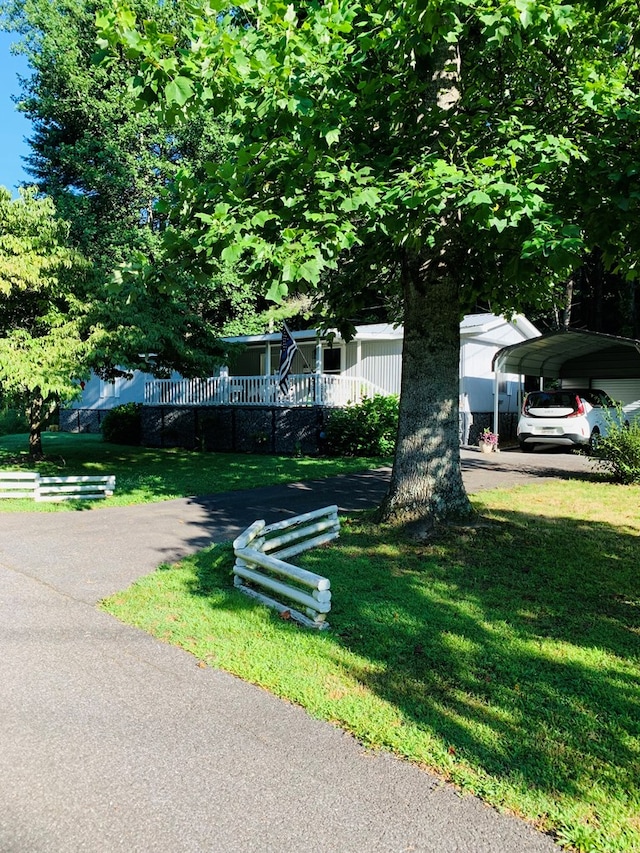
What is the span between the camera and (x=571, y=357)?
22406 mm

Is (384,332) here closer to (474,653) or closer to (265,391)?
(265,391)

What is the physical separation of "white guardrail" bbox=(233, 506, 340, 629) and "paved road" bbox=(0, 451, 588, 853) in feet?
3.03

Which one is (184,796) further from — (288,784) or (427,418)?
(427,418)

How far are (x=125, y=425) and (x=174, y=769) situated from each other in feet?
70.5

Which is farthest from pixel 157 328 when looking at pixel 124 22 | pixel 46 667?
pixel 46 667

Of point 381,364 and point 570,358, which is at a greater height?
point 570,358

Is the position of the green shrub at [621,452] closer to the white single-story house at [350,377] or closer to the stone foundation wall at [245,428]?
the white single-story house at [350,377]

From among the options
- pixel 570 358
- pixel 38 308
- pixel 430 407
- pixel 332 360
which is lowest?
pixel 430 407

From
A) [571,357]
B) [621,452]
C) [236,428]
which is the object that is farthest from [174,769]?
[571,357]

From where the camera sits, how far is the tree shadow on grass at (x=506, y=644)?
2.94m

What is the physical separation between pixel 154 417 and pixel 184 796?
2050 centimetres

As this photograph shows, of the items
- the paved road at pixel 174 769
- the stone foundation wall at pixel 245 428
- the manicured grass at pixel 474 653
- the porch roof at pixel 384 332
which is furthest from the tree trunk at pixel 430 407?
the porch roof at pixel 384 332

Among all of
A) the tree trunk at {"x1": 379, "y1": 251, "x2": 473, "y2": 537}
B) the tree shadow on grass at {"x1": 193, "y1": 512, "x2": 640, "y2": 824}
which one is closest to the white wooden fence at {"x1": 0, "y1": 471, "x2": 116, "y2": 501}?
the tree shadow on grass at {"x1": 193, "y1": 512, "x2": 640, "y2": 824}

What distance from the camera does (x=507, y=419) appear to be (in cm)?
2172
